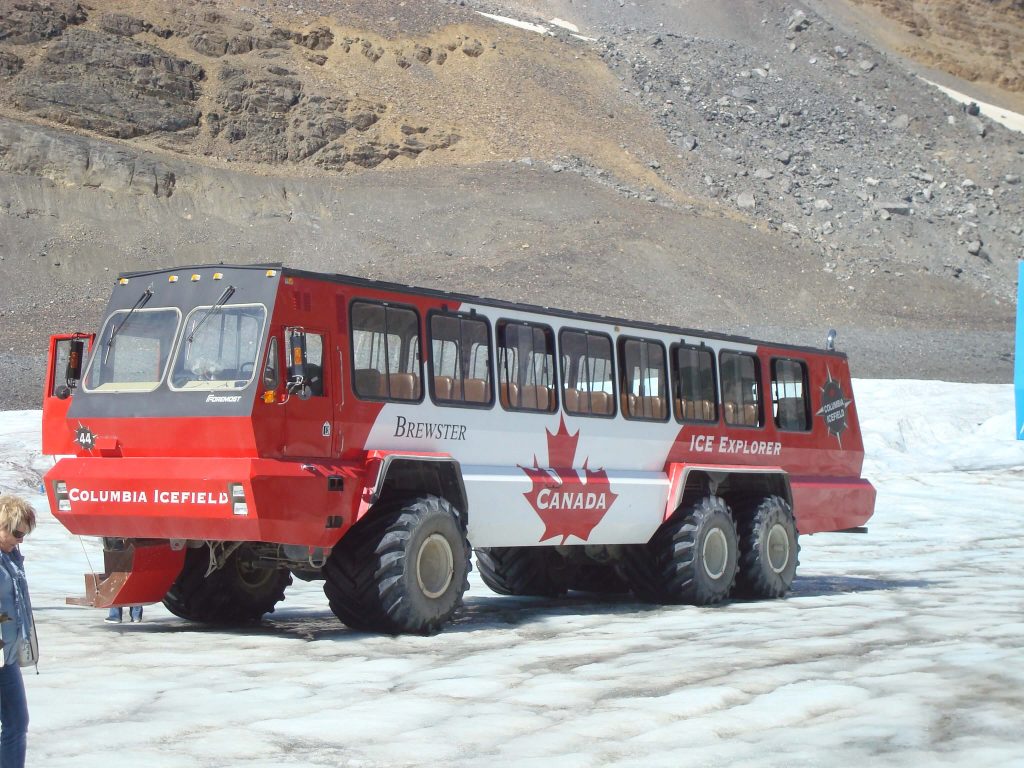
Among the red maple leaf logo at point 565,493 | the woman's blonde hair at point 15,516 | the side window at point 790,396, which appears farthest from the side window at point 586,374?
the woman's blonde hair at point 15,516

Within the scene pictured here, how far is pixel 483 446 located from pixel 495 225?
164 ft

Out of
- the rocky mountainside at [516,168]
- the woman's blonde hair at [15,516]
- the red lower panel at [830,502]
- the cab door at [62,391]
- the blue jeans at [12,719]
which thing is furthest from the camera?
the rocky mountainside at [516,168]

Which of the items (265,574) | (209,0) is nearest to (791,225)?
(209,0)

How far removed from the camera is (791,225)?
66.9 metres

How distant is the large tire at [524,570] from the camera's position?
14.5 metres

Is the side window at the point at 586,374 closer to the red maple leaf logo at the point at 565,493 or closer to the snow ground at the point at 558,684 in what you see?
the red maple leaf logo at the point at 565,493

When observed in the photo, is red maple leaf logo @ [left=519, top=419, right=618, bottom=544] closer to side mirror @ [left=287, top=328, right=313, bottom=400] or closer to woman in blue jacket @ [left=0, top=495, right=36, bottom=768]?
side mirror @ [left=287, top=328, right=313, bottom=400]

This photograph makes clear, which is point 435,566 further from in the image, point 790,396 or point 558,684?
point 790,396

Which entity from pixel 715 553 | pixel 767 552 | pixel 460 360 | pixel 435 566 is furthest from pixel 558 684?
pixel 767 552

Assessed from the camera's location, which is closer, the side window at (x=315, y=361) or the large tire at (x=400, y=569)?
the side window at (x=315, y=361)

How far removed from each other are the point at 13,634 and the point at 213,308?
204 inches

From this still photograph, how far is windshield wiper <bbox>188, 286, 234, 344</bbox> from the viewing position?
10.8 m

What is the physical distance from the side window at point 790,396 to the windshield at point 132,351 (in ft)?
23.6

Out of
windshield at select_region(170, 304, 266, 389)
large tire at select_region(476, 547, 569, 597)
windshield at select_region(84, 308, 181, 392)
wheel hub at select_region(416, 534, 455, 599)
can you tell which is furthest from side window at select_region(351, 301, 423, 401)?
large tire at select_region(476, 547, 569, 597)
